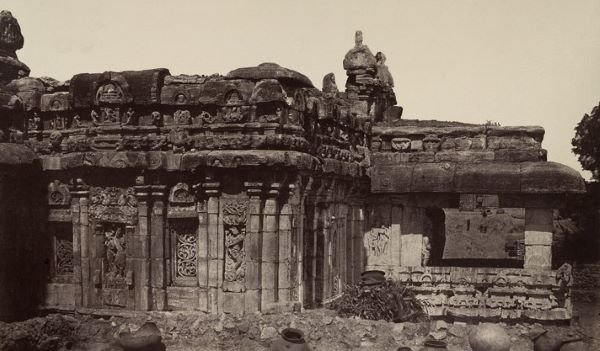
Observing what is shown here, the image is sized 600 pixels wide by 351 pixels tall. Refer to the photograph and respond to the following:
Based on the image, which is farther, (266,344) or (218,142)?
(218,142)

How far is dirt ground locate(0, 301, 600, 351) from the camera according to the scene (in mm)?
8891

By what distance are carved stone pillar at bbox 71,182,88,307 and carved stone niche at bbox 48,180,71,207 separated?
0.76 feet

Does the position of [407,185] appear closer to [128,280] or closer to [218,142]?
[218,142]

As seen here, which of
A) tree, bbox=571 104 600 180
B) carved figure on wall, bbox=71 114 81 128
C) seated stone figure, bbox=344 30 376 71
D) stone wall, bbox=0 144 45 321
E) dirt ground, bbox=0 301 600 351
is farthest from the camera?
tree, bbox=571 104 600 180

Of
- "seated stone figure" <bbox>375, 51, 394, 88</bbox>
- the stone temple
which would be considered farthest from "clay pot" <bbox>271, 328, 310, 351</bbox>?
"seated stone figure" <bbox>375, 51, 394, 88</bbox>

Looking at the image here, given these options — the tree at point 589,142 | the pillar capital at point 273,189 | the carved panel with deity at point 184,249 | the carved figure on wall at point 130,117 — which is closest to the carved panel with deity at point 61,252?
the carved panel with deity at point 184,249

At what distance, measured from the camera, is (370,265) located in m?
13.2

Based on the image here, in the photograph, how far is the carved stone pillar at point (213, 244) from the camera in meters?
9.55

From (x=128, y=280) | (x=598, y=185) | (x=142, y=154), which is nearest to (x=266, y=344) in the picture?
(x=128, y=280)

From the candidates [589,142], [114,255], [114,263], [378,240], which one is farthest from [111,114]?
[589,142]

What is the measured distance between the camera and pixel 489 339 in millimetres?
8391

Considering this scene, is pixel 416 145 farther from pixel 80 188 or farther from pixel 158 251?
pixel 80 188

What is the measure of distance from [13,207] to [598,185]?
2327 cm

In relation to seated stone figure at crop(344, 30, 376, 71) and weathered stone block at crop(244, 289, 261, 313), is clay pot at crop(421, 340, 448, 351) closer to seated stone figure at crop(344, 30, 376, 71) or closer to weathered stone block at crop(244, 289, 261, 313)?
weathered stone block at crop(244, 289, 261, 313)
